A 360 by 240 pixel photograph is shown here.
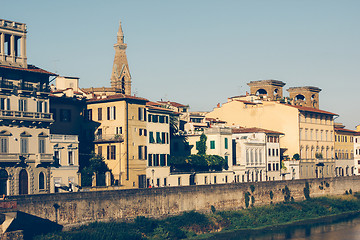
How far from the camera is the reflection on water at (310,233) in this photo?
64.2 m

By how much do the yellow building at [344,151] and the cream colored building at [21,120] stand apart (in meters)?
74.0

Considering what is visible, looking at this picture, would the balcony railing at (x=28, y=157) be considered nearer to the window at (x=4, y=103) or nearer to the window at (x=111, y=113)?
the window at (x=4, y=103)

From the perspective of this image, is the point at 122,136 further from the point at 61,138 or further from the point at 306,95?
the point at 306,95

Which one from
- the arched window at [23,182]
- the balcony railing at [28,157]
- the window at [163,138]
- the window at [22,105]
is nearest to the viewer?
the balcony railing at [28,157]

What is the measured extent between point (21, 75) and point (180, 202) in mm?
21222

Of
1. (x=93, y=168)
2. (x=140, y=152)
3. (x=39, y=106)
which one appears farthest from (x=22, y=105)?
(x=140, y=152)

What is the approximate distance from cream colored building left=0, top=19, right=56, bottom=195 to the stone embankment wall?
333 inches

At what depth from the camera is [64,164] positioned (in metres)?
65.4

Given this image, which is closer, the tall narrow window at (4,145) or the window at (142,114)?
the tall narrow window at (4,145)

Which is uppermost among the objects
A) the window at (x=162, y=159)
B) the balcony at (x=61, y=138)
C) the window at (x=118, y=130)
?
the window at (x=118, y=130)

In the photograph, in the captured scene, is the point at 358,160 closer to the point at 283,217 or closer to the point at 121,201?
the point at 283,217

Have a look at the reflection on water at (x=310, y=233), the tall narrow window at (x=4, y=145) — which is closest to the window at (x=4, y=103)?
the tall narrow window at (x=4, y=145)

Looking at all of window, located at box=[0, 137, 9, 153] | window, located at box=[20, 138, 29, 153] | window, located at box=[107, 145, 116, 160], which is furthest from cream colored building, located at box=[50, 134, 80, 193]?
window, located at box=[107, 145, 116, 160]

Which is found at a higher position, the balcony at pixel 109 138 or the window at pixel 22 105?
the window at pixel 22 105
